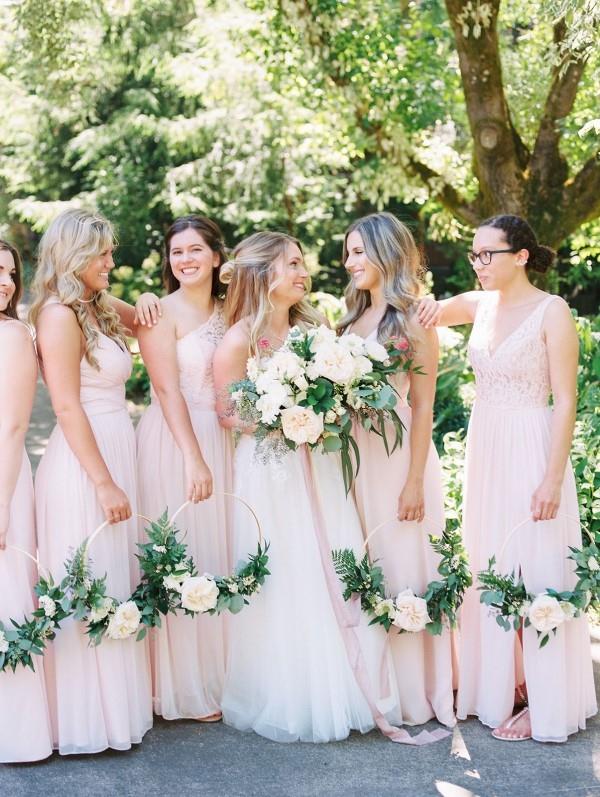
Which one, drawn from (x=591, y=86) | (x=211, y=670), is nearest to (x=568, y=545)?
(x=211, y=670)

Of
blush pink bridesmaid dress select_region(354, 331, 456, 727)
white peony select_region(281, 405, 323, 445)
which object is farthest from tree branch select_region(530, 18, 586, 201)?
white peony select_region(281, 405, 323, 445)

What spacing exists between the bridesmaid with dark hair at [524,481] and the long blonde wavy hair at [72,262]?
4.75 ft

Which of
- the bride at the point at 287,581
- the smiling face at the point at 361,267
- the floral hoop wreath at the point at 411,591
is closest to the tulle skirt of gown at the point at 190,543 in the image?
the bride at the point at 287,581

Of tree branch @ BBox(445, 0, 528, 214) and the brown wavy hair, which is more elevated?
tree branch @ BBox(445, 0, 528, 214)

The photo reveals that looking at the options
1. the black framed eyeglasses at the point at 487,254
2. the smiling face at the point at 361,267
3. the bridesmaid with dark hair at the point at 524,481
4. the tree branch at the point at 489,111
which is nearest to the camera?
the bridesmaid with dark hair at the point at 524,481

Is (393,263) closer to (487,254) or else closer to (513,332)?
(487,254)

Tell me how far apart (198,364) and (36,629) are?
1.40 metres

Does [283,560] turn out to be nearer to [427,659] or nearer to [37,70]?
[427,659]

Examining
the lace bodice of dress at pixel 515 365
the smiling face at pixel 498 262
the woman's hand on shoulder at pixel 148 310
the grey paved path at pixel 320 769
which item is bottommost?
the grey paved path at pixel 320 769

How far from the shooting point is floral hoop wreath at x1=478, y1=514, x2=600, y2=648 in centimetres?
402

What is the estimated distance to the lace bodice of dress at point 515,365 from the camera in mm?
4148

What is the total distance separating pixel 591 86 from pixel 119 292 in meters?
8.31

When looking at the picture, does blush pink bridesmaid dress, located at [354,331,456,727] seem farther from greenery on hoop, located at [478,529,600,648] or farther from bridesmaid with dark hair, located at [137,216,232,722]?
bridesmaid with dark hair, located at [137,216,232,722]

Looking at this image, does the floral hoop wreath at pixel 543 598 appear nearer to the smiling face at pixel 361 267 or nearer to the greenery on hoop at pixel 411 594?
the greenery on hoop at pixel 411 594
